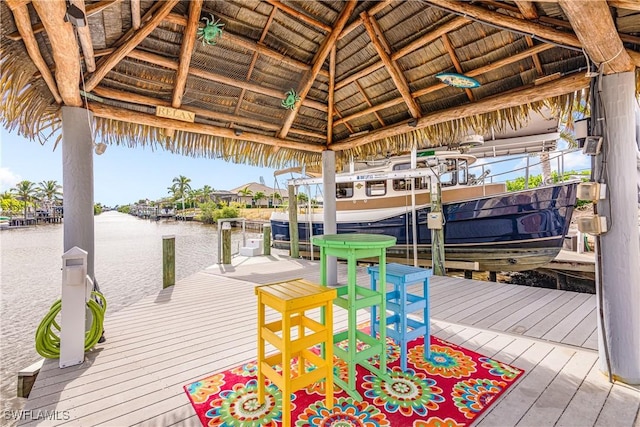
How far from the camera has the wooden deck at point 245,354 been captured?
1763 mm

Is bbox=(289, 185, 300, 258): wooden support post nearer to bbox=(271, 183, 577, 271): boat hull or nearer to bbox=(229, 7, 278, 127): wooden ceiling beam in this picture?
bbox=(271, 183, 577, 271): boat hull

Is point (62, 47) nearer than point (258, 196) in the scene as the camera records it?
Yes

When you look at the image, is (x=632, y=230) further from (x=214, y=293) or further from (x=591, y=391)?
(x=214, y=293)

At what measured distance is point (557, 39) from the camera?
2154 mm

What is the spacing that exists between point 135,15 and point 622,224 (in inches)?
169

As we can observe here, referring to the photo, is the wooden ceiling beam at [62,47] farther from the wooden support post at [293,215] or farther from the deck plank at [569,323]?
the wooden support post at [293,215]

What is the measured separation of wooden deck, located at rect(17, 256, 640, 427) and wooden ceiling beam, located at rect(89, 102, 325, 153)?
7.77ft

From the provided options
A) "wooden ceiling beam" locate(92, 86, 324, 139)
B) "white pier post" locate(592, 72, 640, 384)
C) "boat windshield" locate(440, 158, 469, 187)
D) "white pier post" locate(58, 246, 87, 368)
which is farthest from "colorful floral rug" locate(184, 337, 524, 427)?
"boat windshield" locate(440, 158, 469, 187)

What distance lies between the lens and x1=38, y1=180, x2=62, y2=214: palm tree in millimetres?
49719

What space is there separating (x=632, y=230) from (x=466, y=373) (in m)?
1.55

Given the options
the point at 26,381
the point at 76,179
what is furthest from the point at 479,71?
the point at 26,381

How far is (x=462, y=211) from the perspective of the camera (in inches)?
242

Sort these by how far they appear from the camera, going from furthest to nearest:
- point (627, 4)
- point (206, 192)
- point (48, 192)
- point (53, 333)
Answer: point (48, 192)
point (206, 192)
point (53, 333)
point (627, 4)

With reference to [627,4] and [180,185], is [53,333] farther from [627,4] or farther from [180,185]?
[180,185]
